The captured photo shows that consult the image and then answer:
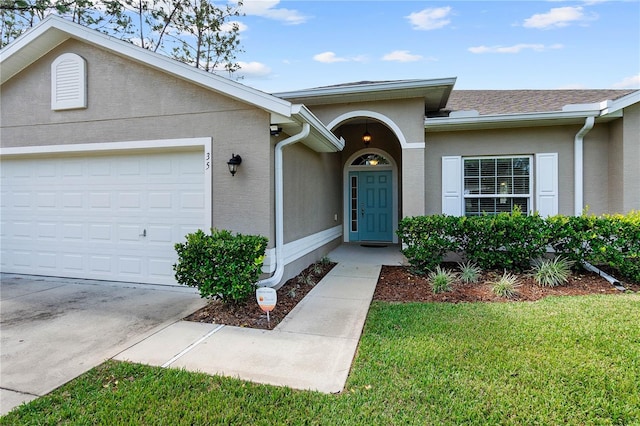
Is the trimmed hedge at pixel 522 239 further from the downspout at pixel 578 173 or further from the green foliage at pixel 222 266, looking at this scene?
the green foliage at pixel 222 266

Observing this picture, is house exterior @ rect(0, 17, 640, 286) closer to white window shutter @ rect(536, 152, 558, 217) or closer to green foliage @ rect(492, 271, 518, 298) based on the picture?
white window shutter @ rect(536, 152, 558, 217)

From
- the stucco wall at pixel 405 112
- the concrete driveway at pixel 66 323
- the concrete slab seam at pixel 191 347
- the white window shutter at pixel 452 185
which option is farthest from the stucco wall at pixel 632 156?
the concrete driveway at pixel 66 323

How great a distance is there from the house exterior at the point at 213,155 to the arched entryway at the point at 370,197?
2.22 m

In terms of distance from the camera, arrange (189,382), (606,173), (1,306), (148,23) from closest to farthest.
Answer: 1. (189,382)
2. (1,306)
3. (606,173)
4. (148,23)

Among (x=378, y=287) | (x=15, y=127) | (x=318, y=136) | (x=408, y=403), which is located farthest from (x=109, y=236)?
A: (x=408, y=403)

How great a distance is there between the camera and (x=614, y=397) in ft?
8.41

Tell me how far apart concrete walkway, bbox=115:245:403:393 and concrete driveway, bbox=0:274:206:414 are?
41 cm

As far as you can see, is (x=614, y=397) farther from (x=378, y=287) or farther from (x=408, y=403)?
(x=378, y=287)

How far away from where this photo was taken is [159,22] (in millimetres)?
13805

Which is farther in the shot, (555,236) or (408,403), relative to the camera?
(555,236)

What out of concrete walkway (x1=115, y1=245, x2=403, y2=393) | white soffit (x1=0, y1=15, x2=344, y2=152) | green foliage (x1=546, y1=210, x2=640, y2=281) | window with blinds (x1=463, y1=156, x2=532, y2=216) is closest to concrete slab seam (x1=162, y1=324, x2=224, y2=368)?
concrete walkway (x1=115, y1=245, x2=403, y2=393)

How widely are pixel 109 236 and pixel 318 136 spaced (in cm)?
419

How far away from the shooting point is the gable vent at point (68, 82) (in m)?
5.74

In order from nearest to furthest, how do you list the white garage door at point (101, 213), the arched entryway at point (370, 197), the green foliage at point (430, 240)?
the white garage door at point (101, 213) < the green foliage at point (430, 240) < the arched entryway at point (370, 197)
